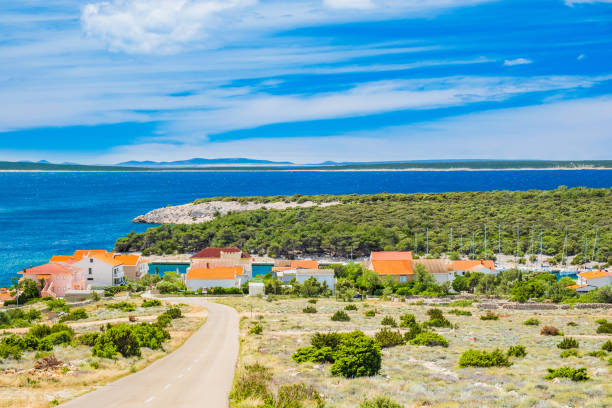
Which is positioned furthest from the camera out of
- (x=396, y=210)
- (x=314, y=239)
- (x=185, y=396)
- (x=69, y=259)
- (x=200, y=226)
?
(x=396, y=210)

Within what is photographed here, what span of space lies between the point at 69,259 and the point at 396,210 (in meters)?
78.5

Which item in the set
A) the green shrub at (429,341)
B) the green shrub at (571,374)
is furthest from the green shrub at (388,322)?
the green shrub at (571,374)

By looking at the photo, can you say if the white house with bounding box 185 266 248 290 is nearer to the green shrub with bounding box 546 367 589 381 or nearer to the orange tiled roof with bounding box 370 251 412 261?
the orange tiled roof with bounding box 370 251 412 261

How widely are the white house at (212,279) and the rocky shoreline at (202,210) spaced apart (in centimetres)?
7798

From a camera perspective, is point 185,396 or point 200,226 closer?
point 185,396

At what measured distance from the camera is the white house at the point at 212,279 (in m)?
57.9

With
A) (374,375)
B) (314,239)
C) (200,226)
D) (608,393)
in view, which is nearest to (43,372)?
(374,375)

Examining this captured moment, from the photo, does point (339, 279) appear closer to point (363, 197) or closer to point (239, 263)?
point (239, 263)

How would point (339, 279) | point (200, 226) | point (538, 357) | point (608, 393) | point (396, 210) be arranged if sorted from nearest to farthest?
point (608, 393) < point (538, 357) < point (339, 279) < point (200, 226) < point (396, 210)

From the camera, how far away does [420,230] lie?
10419cm

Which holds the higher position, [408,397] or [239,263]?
[408,397]

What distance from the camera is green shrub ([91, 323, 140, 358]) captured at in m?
20.6

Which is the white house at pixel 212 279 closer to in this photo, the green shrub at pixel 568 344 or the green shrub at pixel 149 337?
the green shrub at pixel 149 337

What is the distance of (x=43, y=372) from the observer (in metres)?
17.5
